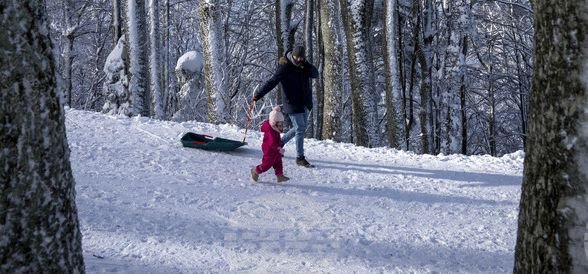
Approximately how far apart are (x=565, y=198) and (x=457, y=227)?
410cm

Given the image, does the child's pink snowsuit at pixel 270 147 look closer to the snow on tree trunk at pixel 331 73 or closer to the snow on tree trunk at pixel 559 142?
the snow on tree trunk at pixel 559 142

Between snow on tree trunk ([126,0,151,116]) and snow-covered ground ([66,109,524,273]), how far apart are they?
8.49 feet

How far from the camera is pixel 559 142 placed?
2.58m

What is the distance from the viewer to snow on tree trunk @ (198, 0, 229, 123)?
1234cm

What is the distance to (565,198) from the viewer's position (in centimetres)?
256

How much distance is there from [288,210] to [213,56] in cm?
650

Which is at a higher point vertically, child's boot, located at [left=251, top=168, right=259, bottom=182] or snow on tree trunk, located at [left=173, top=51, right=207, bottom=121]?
snow on tree trunk, located at [left=173, top=51, right=207, bottom=121]

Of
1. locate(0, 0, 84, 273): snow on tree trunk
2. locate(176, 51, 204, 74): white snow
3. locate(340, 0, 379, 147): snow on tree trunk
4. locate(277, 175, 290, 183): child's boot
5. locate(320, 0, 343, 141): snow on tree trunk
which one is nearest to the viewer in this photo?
locate(0, 0, 84, 273): snow on tree trunk

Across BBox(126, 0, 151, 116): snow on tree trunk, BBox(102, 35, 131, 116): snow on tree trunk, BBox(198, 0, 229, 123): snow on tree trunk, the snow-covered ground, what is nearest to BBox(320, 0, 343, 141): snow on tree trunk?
BBox(198, 0, 229, 123): snow on tree trunk

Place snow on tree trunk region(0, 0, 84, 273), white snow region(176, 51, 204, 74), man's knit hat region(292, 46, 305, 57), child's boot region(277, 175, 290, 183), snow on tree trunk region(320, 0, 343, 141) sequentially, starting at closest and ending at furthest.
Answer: snow on tree trunk region(0, 0, 84, 273), child's boot region(277, 175, 290, 183), man's knit hat region(292, 46, 305, 57), snow on tree trunk region(320, 0, 343, 141), white snow region(176, 51, 204, 74)

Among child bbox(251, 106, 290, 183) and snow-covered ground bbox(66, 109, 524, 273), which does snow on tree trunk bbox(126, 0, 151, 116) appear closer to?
snow-covered ground bbox(66, 109, 524, 273)

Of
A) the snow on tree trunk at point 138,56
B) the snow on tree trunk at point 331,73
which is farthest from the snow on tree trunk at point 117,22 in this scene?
the snow on tree trunk at point 331,73

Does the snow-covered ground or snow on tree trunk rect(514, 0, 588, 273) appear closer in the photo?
snow on tree trunk rect(514, 0, 588, 273)

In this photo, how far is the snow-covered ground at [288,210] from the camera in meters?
5.35
